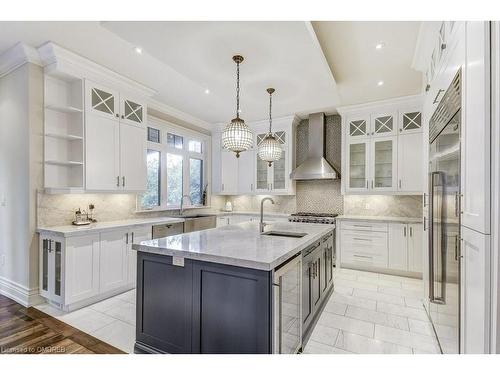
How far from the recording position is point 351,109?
4.64m

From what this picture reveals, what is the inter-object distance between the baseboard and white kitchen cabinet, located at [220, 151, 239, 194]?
11.9 ft

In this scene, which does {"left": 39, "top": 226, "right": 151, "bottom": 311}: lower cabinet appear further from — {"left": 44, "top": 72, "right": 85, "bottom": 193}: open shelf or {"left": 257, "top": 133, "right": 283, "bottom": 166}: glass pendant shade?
{"left": 257, "top": 133, "right": 283, "bottom": 166}: glass pendant shade

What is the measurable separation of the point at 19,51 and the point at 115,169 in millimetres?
1591

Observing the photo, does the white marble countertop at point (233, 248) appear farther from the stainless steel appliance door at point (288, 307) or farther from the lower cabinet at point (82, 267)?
the lower cabinet at point (82, 267)

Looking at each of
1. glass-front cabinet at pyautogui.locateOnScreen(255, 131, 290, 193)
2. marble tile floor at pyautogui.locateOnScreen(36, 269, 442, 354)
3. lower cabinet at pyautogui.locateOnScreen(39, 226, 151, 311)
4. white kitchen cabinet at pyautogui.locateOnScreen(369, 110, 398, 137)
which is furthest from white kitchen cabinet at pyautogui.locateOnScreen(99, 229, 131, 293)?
white kitchen cabinet at pyautogui.locateOnScreen(369, 110, 398, 137)

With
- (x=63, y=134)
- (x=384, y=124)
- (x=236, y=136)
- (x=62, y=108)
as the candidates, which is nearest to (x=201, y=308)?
(x=236, y=136)

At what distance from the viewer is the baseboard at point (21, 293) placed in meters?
2.91

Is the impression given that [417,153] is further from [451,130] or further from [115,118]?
[115,118]

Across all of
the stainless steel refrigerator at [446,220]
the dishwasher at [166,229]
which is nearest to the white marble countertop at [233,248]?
the stainless steel refrigerator at [446,220]

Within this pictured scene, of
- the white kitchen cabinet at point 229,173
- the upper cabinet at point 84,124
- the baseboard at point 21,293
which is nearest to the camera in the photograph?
the baseboard at point 21,293

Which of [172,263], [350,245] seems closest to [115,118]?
[172,263]

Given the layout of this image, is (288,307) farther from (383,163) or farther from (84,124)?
(383,163)

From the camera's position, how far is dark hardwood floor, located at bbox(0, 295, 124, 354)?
6.82 ft

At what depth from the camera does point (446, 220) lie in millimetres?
1868
